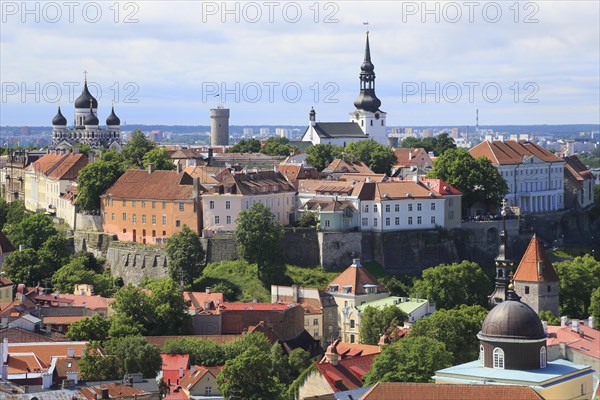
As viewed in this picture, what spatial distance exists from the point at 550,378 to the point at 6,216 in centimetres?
5838

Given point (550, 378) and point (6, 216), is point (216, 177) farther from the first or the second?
point (550, 378)

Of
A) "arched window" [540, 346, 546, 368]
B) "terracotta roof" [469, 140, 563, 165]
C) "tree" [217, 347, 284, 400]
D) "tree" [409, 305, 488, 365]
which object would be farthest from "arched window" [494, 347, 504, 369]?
"terracotta roof" [469, 140, 563, 165]

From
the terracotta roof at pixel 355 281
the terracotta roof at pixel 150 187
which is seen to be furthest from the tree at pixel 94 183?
the terracotta roof at pixel 355 281

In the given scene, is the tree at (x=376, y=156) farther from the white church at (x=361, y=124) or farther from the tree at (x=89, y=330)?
the tree at (x=89, y=330)

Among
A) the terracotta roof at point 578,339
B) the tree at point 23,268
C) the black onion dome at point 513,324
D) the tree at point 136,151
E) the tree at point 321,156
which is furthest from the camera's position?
the tree at point 321,156

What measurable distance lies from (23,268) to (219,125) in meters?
76.9

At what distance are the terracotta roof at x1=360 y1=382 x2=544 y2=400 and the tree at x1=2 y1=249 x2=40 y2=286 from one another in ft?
137

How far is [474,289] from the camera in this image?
78.9 m

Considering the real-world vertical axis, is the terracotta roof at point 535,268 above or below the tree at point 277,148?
below

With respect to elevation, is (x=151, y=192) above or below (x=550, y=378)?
above

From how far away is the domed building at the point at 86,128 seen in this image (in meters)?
142

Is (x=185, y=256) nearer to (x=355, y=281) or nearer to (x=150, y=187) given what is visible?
(x=150, y=187)

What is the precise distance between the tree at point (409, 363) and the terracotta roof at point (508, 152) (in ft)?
141

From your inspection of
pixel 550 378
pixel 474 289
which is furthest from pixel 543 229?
pixel 550 378
